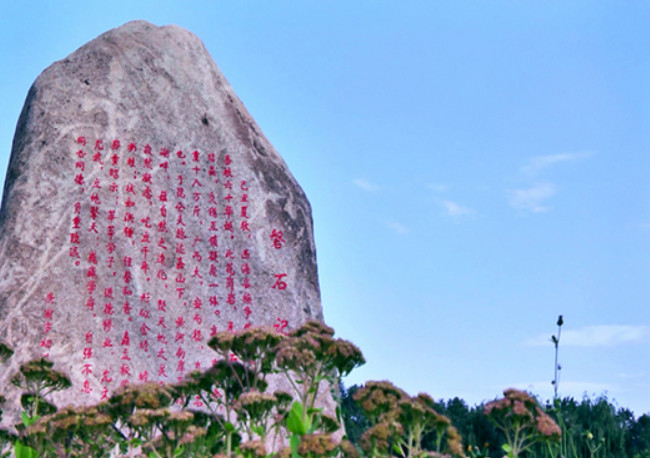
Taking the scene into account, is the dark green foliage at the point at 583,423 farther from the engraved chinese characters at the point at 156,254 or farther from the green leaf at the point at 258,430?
the green leaf at the point at 258,430

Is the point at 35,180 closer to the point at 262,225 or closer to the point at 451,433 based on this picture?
the point at 262,225

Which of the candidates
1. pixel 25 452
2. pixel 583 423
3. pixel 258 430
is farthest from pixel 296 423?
pixel 583 423

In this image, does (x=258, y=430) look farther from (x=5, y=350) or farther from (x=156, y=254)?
(x=156, y=254)

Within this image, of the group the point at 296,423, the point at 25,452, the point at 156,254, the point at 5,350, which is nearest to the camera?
the point at 296,423

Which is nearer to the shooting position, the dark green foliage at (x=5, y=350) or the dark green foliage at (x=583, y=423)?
the dark green foliage at (x=5, y=350)

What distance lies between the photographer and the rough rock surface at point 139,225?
27.8ft

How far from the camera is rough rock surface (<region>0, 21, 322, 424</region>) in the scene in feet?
27.8

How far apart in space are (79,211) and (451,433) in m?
5.84

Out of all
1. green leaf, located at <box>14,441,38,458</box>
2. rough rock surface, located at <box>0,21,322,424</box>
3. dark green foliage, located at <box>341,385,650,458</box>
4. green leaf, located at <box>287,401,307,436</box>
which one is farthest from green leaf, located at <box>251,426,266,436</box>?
dark green foliage, located at <box>341,385,650,458</box>

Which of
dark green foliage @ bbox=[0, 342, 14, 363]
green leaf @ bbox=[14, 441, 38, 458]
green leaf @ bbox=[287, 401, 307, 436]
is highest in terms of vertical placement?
dark green foliage @ bbox=[0, 342, 14, 363]

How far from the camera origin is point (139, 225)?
898cm

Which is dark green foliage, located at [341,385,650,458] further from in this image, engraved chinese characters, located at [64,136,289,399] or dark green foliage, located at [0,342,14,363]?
dark green foliage, located at [0,342,14,363]

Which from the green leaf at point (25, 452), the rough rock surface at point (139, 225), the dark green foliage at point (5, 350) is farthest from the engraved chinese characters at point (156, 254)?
the green leaf at point (25, 452)

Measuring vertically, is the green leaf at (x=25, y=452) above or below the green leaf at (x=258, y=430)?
below
